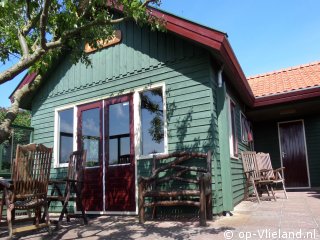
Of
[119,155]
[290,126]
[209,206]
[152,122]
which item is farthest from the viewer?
[290,126]

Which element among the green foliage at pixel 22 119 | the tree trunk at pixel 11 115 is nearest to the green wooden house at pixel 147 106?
the tree trunk at pixel 11 115

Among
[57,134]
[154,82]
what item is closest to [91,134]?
[57,134]

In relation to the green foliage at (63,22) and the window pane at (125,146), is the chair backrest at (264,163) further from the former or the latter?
the green foliage at (63,22)

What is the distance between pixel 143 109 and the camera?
5879 millimetres

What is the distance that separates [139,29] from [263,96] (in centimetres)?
399

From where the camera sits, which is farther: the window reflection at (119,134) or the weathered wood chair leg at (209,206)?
the window reflection at (119,134)

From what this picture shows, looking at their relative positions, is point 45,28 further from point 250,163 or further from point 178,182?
point 250,163

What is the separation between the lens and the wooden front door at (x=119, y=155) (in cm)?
575

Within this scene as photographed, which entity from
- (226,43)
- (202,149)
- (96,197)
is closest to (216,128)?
(202,149)

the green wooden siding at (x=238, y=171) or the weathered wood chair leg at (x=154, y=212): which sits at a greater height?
the green wooden siding at (x=238, y=171)

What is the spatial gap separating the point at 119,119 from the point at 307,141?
6346 millimetres

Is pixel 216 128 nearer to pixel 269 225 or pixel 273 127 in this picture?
pixel 269 225

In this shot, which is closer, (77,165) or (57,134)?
(77,165)

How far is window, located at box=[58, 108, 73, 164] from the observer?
6.89 metres
